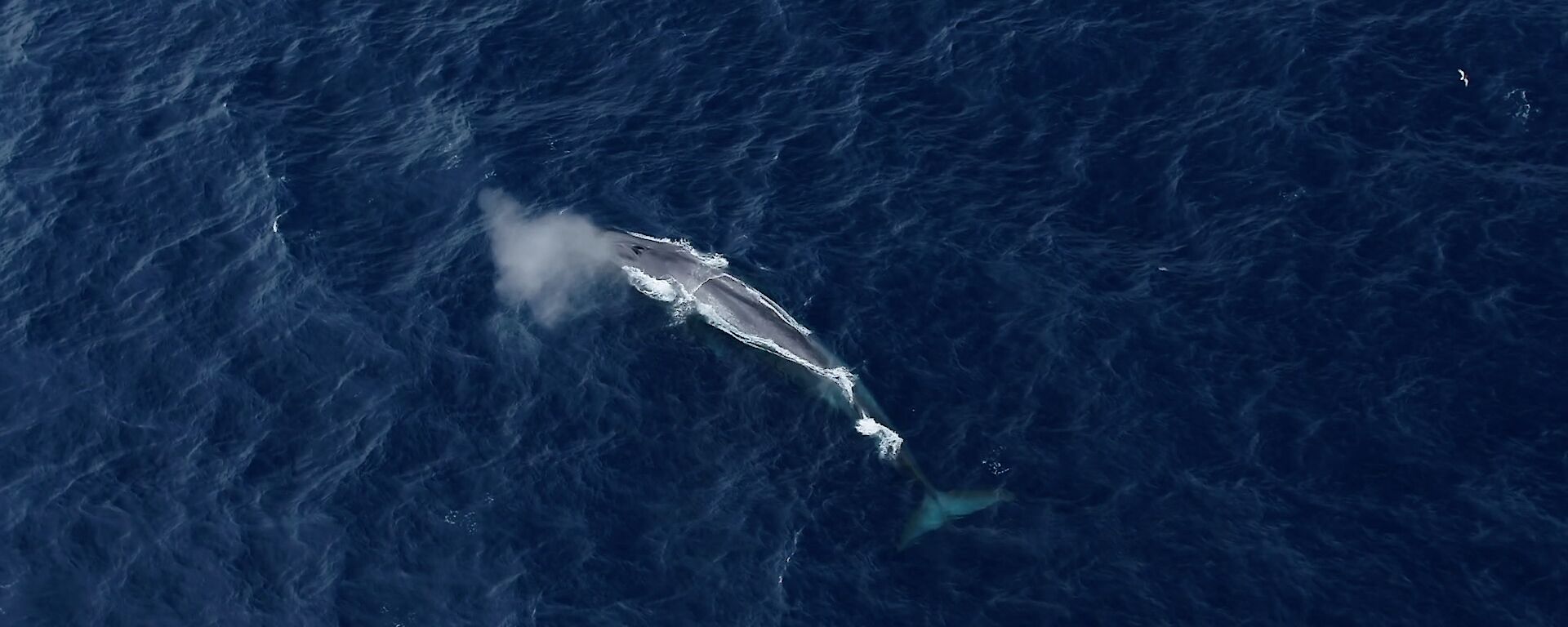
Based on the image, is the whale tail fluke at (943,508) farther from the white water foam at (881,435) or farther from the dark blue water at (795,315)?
the white water foam at (881,435)

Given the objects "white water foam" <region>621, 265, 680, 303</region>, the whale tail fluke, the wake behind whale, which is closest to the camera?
the whale tail fluke

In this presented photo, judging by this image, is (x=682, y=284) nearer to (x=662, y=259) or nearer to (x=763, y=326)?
(x=662, y=259)

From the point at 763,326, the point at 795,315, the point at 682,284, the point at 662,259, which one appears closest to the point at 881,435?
the point at 795,315

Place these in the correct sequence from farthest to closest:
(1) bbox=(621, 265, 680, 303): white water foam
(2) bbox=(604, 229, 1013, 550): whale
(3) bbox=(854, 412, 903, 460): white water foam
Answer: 1. (1) bbox=(621, 265, 680, 303): white water foam
2. (3) bbox=(854, 412, 903, 460): white water foam
3. (2) bbox=(604, 229, 1013, 550): whale

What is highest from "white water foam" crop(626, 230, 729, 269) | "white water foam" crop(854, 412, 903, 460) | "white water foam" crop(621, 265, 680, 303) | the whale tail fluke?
"white water foam" crop(626, 230, 729, 269)

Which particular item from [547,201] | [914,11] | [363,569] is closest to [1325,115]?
[914,11]

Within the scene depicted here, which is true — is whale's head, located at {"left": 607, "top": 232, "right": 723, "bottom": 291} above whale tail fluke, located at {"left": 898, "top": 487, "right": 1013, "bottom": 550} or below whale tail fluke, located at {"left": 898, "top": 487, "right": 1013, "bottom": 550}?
above

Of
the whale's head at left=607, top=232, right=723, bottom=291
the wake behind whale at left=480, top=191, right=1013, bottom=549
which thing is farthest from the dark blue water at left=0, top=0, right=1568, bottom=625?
the whale's head at left=607, top=232, right=723, bottom=291

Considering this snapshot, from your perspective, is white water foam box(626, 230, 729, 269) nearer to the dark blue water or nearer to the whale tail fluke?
the dark blue water
